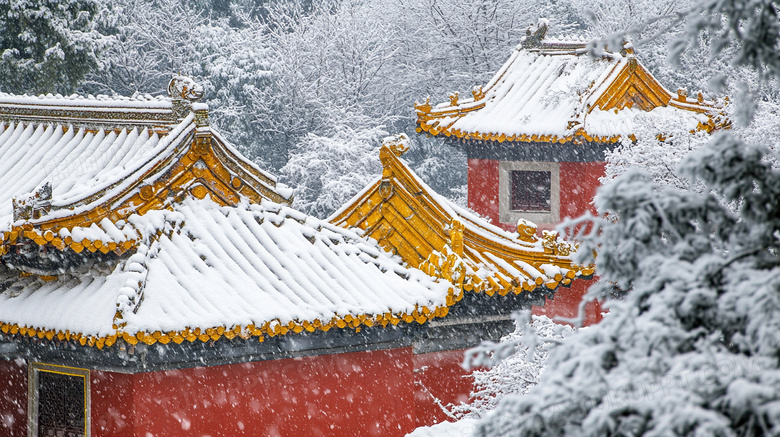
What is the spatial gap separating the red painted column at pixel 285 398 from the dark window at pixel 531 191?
20.8 feet

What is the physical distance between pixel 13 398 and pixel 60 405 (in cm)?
54

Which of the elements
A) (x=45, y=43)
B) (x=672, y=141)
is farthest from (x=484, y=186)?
(x=45, y=43)

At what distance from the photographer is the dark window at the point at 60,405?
235 inches

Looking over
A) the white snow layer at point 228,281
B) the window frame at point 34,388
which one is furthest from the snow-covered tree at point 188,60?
the window frame at point 34,388

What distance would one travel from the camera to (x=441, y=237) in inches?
280

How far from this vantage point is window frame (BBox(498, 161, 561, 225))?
12375mm

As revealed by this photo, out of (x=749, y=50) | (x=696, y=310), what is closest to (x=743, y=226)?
(x=696, y=310)

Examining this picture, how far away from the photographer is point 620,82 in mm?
11797

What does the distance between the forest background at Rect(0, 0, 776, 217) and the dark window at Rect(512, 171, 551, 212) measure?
6.64 m

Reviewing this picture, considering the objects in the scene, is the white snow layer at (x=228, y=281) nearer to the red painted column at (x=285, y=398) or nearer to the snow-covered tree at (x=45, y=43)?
the red painted column at (x=285, y=398)

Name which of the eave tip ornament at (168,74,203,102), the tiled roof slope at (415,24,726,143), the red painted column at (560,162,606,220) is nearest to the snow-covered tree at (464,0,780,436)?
the eave tip ornament at (168,74,203,102)

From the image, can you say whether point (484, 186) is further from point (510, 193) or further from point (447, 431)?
point (447, 431)

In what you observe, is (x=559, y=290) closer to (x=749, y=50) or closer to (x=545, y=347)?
(x=545, y=347)

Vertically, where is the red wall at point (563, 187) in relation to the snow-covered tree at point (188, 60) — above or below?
below
